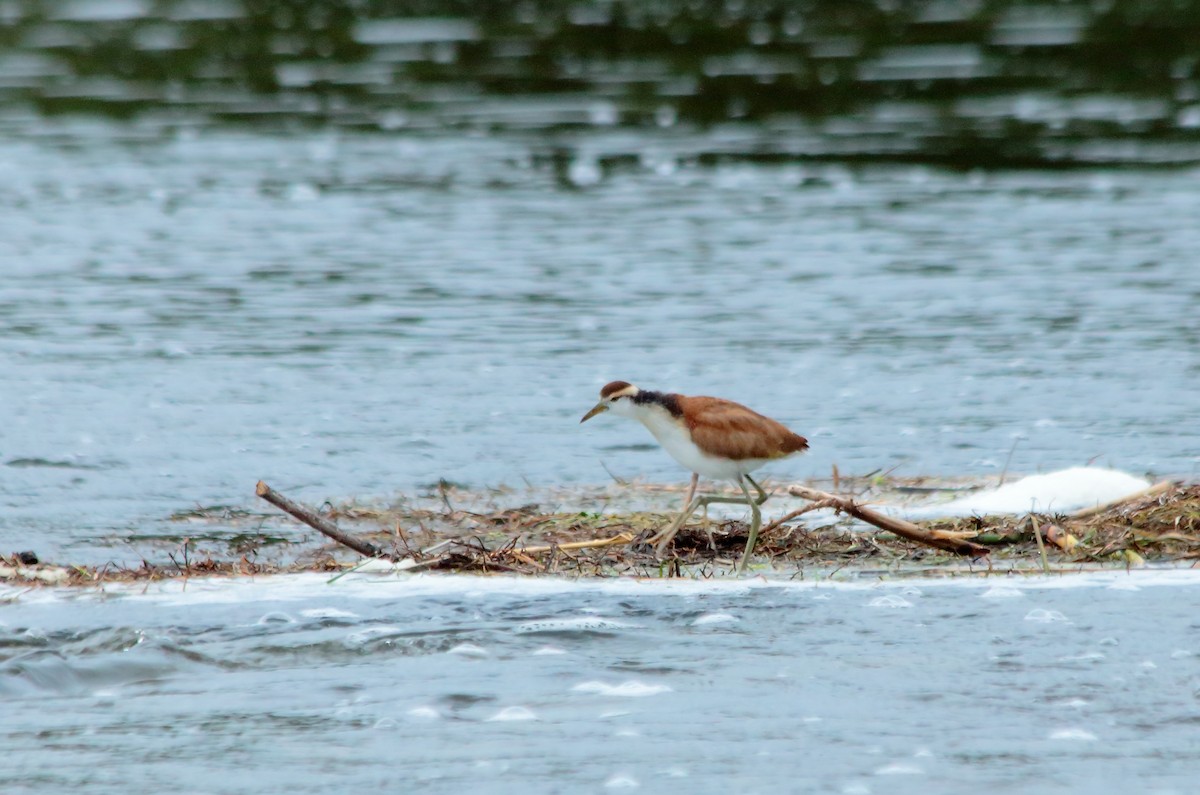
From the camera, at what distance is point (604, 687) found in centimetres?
663

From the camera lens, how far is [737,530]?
8547 millimetres

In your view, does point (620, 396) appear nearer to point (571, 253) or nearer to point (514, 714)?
point (514, 714)

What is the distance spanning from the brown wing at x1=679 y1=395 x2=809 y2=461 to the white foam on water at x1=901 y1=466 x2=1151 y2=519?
1552 millimetres

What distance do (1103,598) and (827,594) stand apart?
44.1 inches

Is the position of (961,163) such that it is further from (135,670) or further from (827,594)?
(135,670)

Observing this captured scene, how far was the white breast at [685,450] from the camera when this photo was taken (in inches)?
313

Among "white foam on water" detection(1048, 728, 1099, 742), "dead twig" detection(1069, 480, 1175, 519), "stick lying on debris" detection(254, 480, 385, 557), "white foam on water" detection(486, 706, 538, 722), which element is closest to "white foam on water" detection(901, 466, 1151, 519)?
"dead twig" detection(1069, 480, 1175, 519)

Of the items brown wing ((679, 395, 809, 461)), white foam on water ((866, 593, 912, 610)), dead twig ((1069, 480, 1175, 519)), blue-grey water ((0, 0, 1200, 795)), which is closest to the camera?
blue-grey water ((0, 0, 1200, 795))

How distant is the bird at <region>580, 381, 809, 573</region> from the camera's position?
25.9ft

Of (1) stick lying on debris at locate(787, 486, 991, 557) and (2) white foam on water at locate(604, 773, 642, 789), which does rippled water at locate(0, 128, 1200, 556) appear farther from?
(2) white foam on water at locate(604, 773, 642, 789)

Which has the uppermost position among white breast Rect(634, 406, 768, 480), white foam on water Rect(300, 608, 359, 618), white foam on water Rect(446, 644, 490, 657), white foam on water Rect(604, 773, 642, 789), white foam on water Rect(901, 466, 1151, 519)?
white breast Rect(634, 406, 768, 480)

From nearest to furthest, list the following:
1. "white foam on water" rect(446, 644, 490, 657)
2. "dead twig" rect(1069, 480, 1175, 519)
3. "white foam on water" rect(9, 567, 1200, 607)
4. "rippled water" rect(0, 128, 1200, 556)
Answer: "white foam on water" rect(446, 644, 490, 657) → "white foam on water" rect(9, 567, 1200, 607) → "dead twig" rect(1069, 480, 1175, 519) → "rippled water" rect(0, 128, 1200, 556)

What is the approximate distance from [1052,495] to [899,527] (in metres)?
1.36

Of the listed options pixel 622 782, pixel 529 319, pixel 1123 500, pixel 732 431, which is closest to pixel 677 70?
pixel 529 319
